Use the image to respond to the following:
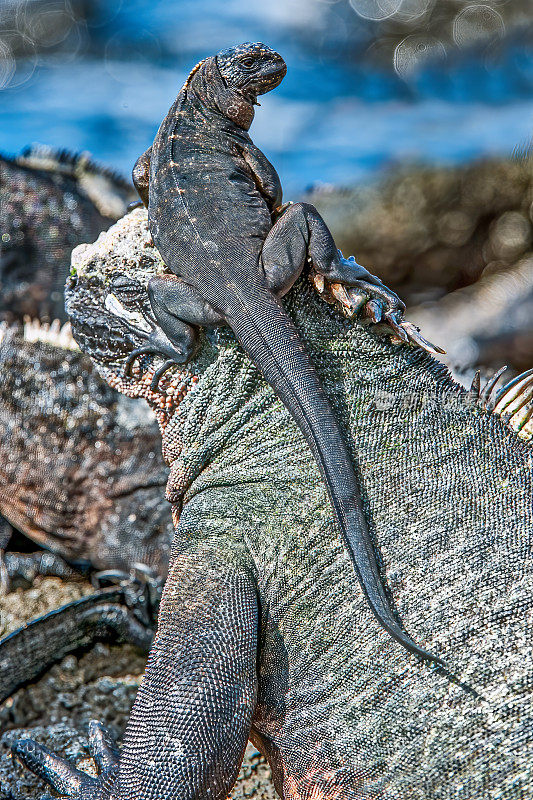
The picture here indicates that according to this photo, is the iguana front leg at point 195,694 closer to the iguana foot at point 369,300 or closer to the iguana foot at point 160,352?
the iguana foot at point 160,352

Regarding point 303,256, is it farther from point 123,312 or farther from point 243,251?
point 123,312

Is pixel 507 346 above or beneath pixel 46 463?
above

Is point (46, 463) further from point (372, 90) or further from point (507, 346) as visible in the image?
point (372, 90)

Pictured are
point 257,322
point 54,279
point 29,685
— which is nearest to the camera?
point 257,322

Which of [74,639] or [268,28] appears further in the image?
[268,28]

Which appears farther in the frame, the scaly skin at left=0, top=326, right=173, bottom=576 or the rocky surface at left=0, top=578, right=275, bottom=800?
the scaly skin at left=0, top=326, right=173, bottom=576

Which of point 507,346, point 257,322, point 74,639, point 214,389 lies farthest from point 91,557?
point 507,346

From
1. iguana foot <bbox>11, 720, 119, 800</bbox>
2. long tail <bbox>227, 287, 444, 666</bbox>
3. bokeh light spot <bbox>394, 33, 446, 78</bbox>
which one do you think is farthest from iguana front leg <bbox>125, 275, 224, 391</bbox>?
bokeh light spot <bbox>394, 33, 446, 78</bbox>

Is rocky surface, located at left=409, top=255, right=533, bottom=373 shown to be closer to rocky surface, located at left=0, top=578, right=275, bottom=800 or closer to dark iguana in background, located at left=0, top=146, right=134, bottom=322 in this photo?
dark iguana in background, located at left=0, top=146, right=134, bottom=322
